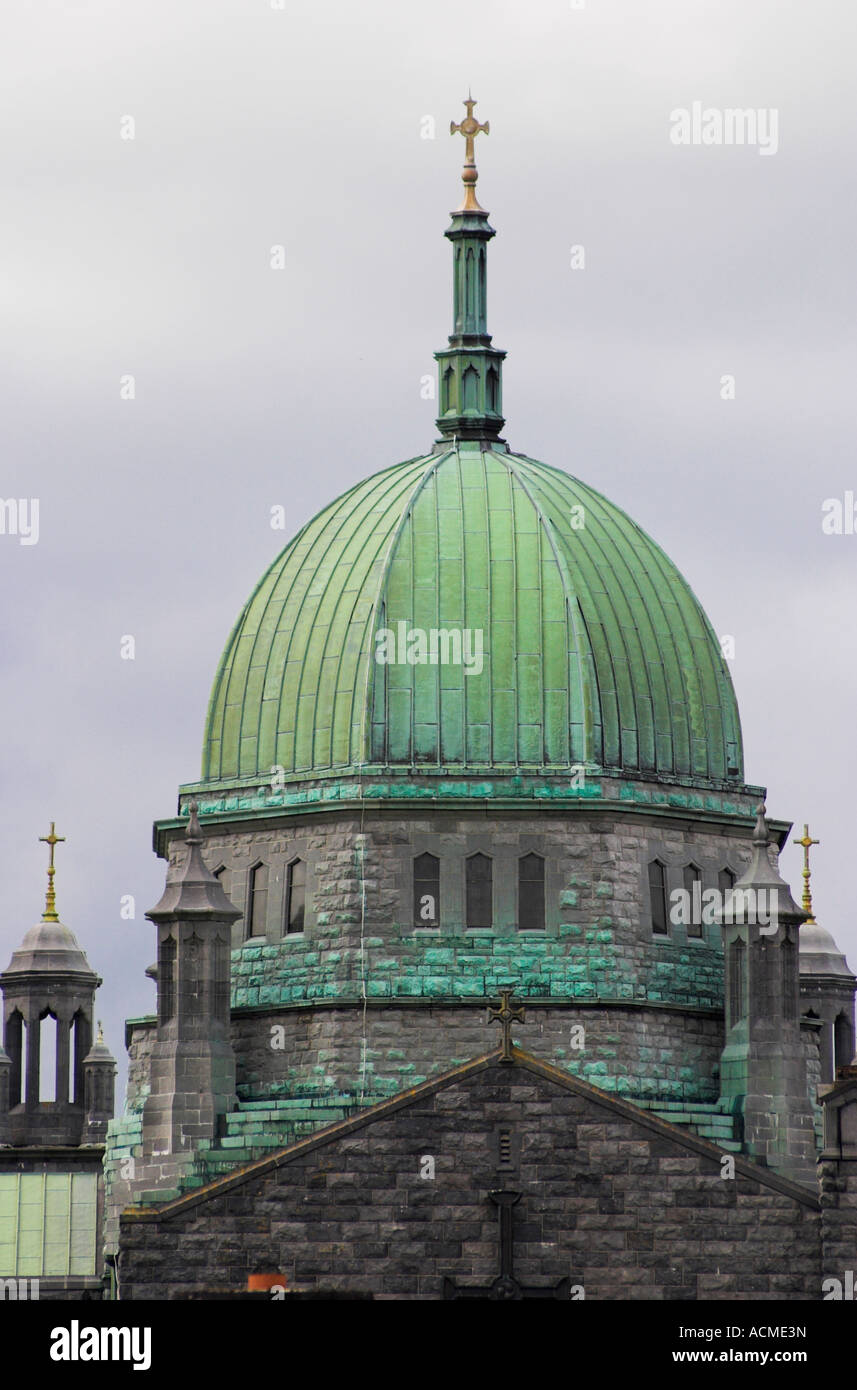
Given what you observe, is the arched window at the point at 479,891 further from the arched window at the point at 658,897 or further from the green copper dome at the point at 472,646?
the arched window at the point at 658,897

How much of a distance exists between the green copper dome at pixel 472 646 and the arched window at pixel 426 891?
6.03 ft

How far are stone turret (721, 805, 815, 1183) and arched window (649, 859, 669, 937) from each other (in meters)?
2.27

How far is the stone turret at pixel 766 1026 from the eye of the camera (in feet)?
291

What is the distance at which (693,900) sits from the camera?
306 feet

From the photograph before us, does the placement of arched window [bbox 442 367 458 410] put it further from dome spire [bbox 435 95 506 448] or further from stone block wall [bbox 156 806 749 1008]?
stone block wall [bbox 156 806 749 1008]

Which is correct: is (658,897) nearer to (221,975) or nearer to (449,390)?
(221,975)

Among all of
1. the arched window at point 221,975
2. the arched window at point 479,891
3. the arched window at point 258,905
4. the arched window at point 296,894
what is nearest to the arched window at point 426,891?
the arched window at point 479,891

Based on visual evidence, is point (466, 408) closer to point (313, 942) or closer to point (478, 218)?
point (478, 218)

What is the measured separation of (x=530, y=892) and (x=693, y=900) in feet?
12.6

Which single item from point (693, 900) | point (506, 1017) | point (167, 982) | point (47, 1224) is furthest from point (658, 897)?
point (47, 1224)

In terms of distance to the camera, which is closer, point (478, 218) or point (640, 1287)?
point (640, 1287)

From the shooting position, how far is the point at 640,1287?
85.1m
